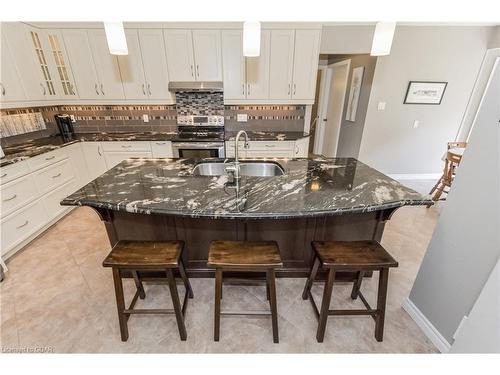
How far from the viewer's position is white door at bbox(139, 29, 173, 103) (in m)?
3.11

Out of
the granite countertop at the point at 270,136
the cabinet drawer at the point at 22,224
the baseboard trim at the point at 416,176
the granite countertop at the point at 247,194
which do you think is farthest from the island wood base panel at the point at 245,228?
the baseboard trim at the point at 416,176

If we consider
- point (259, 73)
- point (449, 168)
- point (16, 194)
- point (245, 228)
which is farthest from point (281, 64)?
point (16, 194)

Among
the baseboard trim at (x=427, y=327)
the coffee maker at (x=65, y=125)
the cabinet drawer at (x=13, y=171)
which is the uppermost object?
the coffee maker at (x=65, y=125)

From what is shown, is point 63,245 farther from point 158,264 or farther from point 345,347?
point 345,347

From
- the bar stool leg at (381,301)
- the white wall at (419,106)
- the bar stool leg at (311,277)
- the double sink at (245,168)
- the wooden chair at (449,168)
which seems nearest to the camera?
the bar stool leg at (381,301)

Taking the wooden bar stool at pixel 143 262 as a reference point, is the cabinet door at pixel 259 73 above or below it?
above

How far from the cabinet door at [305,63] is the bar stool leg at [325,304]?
284cm

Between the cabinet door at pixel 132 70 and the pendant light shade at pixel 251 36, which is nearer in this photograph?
the pendant light shade at pixel 251 36

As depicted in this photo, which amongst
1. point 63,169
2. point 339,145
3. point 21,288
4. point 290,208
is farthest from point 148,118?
point 339,145

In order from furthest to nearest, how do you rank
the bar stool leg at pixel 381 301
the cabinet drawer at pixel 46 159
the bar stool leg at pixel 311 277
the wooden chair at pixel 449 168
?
the wooden chair at pixel 449 168 → the cabinet drawer at pixel 46 159 → the bar stool leg at pixel 311 277 → the bar stool leg at pixel 381 301

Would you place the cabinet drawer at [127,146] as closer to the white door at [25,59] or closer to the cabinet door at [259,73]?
the white door at [25,59]

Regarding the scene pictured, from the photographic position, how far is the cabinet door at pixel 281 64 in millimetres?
3143

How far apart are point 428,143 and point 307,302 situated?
3.98 meters

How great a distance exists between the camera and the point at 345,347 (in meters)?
1.47
